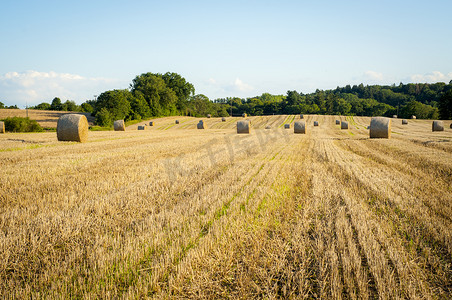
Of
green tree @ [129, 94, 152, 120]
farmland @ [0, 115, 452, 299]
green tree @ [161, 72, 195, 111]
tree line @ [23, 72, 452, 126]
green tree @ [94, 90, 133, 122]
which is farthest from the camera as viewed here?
green tree @ [161, 72, 195, 111]

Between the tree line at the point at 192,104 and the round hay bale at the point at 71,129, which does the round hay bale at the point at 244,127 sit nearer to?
the round hay bale at the point at 71,129

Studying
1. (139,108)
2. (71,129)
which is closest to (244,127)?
(71,129)

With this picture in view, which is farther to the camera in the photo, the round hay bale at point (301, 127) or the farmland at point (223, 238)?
the round hay bale at point (301, 127)

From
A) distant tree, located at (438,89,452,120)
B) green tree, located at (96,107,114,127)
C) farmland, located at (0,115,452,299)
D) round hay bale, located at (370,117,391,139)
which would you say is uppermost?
distant tree, located at (438,89,452,120)

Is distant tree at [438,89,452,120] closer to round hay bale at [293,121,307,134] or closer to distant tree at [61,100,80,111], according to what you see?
round hay bale at [293,121,307,134]

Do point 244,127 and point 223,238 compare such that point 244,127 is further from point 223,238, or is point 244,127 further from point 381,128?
point 223,238

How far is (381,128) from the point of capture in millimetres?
20969

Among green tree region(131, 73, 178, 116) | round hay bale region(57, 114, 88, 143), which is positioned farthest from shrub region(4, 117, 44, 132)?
green tree region(131, 73, 178, 116)

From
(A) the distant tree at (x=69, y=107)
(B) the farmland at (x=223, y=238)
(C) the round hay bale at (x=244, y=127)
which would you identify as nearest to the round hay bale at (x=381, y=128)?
(C) the round hay bale at (x=244, y=127)

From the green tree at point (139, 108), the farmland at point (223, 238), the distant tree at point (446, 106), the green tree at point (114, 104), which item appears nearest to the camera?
the farmland at point (223, 238)

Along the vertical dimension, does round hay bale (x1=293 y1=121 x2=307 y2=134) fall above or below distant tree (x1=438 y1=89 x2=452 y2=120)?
below

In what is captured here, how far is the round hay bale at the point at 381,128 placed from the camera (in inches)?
819

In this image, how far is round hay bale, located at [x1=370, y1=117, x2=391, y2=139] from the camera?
2080 centimetres

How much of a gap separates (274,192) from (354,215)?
66.3 inches
